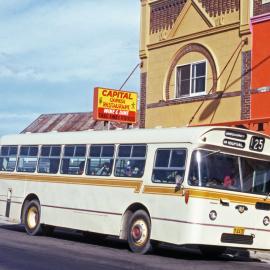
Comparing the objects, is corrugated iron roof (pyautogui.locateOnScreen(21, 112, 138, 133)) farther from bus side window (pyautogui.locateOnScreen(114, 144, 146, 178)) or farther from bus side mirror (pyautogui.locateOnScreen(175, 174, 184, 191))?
bus side mirror (pyautogui.locateOnScreen(175, 174, 184, 191))

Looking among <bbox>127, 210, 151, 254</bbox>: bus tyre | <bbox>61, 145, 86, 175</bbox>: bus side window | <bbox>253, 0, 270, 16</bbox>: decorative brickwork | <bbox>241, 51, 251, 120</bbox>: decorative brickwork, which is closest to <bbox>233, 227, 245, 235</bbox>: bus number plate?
<bbox>127, 210, 151, 254</bbox>: bus tyre

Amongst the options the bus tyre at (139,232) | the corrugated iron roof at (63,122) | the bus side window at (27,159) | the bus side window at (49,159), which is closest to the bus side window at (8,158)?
the bus side window at (27,159)

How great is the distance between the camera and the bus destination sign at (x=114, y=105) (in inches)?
1026

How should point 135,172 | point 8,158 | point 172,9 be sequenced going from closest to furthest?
point 135,172, point 8,158, point 172,9

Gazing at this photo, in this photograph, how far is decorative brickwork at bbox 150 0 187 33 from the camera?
23.9 metres

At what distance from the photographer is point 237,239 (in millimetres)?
13555

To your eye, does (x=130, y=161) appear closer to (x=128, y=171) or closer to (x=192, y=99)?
(x=128, y=171)

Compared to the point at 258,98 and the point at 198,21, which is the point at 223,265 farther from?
the point at 198,21

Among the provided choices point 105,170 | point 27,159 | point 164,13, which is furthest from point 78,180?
point 164,13

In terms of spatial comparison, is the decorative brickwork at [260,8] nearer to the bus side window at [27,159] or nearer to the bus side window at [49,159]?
the bus side window at [49,159]

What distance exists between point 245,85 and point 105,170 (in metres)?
6.86

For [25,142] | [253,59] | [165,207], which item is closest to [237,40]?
[253,59]

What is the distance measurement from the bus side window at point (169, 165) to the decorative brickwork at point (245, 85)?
23.2ft

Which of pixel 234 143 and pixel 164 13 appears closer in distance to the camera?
pixel 234 143
